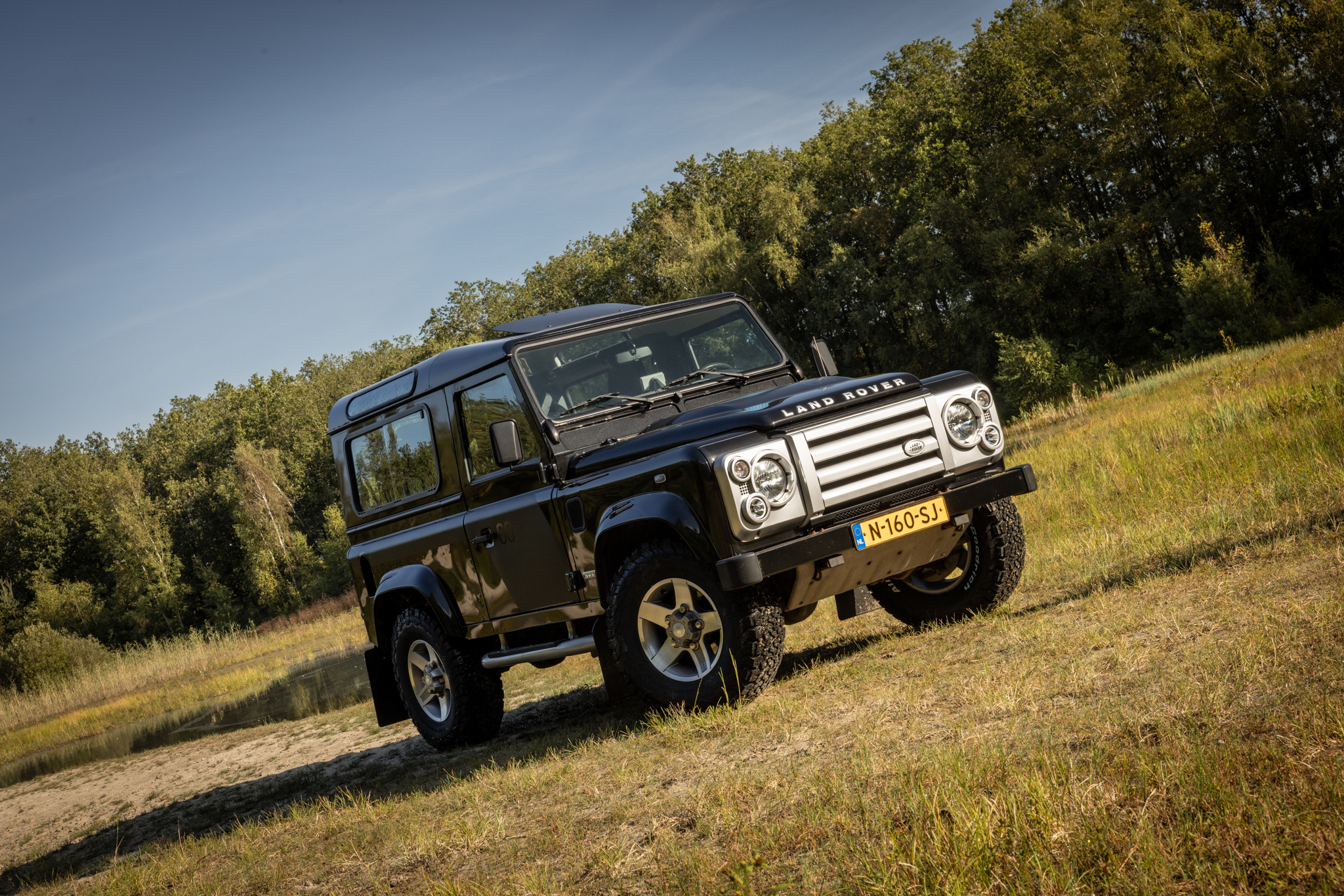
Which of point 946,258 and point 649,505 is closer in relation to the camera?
point 649,505

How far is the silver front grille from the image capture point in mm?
4969

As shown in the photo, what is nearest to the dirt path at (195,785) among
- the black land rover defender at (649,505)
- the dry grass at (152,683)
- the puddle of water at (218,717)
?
the black land rover defender at (649,505)

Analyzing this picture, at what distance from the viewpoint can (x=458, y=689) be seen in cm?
703

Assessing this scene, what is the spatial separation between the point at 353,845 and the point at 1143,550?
569 cm

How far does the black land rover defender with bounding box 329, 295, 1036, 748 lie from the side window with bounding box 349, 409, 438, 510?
0.08 feet

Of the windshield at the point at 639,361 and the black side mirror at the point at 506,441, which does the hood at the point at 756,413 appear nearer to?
the black side mirror at the point at 506,441

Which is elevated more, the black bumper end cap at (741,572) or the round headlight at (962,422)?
the round headlight at (962,422)

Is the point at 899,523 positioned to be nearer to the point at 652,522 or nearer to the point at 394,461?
the point at 652,522

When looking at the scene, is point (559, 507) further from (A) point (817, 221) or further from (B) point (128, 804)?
(A) point (817, 221)

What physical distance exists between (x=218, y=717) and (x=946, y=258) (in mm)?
38087

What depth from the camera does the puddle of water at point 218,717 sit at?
591 inches

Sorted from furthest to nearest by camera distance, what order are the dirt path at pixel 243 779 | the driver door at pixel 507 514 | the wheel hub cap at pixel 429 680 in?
the wheel hub cap at pixel 429 680
the dirt path at pixel 243 779
the driver door at pixel 507 514

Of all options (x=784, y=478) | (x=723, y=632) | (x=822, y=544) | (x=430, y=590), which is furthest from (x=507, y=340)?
(x=822, y=544)

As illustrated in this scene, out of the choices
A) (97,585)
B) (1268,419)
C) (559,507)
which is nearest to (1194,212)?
(1268,419)
